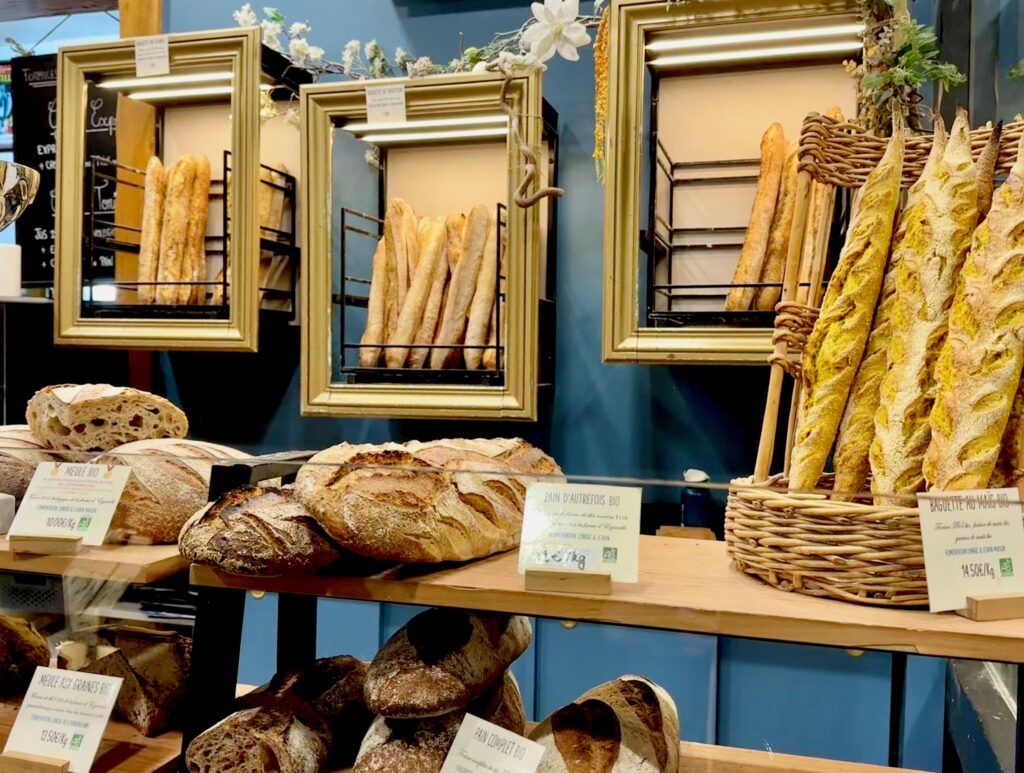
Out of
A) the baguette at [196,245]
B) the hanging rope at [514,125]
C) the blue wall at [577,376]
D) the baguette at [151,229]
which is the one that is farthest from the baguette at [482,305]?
the baguette at [151,229]

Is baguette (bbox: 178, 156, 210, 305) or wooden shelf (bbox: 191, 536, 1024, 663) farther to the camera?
baguette (bbox: 178, 156, 210, 305)

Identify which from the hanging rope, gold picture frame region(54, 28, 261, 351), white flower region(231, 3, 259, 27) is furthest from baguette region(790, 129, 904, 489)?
white flower region(231, 3, 259, 27)

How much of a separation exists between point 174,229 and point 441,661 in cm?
171

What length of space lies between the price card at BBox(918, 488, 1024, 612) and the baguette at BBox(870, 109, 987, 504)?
0.13 meters

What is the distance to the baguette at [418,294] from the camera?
7.15 feet

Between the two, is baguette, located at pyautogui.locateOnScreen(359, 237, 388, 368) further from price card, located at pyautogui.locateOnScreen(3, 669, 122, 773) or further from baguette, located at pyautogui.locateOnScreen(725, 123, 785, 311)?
price card, located at pyautogui.locateOnScreen(3, 669, 122, 773)

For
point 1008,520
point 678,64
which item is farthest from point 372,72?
point 1008,520

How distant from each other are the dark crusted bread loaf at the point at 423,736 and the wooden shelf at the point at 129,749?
9.7 inches

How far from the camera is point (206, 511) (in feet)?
3.16

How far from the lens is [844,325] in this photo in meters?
0.96

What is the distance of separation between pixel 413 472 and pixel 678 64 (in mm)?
1487

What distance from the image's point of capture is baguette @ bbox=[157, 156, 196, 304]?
234cm

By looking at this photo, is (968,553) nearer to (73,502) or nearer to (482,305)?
(73,502)

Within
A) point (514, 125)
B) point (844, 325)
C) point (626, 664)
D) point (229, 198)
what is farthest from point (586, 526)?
point (229, 198)
